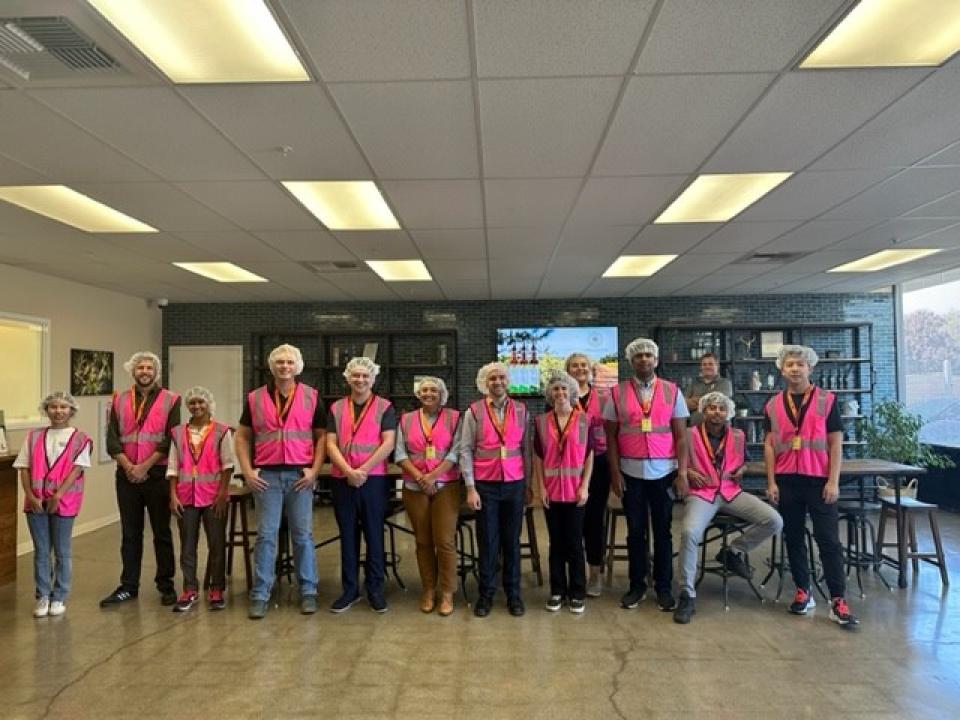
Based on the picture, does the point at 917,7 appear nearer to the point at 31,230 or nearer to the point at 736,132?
the point at 736,132

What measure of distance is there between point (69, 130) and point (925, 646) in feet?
17.6

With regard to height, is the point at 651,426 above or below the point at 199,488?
above

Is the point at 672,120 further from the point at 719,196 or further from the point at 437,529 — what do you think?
the point at 437,529

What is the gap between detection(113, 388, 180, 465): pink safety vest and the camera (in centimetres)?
455

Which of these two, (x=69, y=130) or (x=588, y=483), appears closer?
(x=69, y=130)

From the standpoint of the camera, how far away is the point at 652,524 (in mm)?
4328

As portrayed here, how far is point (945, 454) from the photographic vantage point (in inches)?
324

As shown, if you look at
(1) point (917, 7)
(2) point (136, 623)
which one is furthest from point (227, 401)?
(1) point (917, 7)

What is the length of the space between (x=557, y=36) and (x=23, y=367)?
268 inches

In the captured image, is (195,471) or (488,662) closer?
(488,662)

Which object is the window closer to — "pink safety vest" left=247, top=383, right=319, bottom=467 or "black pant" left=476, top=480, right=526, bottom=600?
"pink safety vest" left=247, top=383, right=319, bottom=467

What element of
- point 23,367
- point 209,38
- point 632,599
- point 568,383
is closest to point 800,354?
point 568,383

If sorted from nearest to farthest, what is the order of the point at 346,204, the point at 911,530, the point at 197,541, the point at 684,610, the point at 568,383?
the point at 684,610 < the point at 568,383 < the point at 197,541 < the point at 346,204 < the point at 911,530

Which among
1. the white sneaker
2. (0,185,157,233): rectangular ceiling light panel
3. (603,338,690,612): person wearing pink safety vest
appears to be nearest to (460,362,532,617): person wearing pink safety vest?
(603,338,690,612): person wearing pink safety vest
